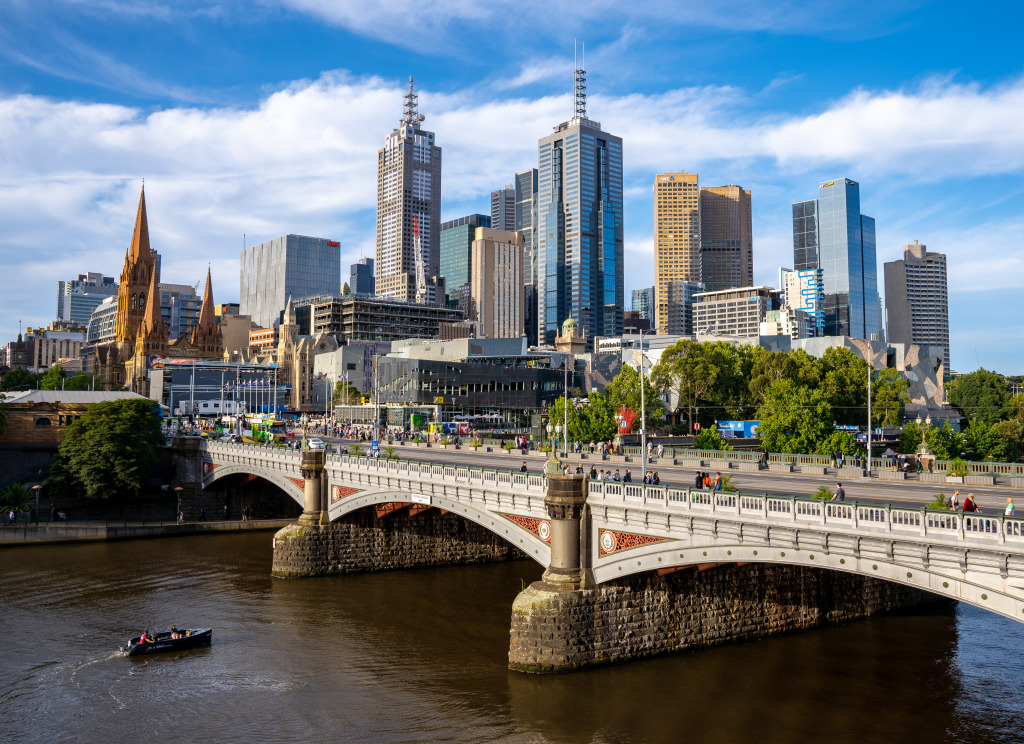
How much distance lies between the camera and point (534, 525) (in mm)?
36594

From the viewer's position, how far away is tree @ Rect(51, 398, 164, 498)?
7600 centimetres

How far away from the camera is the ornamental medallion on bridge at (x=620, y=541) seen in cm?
3155

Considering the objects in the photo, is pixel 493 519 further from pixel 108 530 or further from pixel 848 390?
pixel 848 390

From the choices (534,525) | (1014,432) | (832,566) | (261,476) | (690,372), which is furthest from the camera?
(690,372)

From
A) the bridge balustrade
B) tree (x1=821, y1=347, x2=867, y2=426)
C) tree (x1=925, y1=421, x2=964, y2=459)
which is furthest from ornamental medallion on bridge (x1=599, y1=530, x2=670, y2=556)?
tree (x1=821, y1=347, x2=867, y2=426)

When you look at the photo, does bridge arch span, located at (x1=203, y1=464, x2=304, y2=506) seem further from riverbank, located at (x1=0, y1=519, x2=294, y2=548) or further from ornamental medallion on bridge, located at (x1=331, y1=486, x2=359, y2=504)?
riverbank, located at (x1=0, y1=519, x2=294, y2=548)

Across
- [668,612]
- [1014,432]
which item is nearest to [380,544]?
[668,612]

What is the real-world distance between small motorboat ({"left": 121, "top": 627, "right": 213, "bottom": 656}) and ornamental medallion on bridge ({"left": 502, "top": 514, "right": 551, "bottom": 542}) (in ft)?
50.2

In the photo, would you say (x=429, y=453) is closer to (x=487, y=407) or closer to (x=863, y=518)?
(x=863, y=518)

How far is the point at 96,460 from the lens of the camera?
76.1 meters

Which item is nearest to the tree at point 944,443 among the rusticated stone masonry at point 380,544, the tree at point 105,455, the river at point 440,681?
the river at point 440,681

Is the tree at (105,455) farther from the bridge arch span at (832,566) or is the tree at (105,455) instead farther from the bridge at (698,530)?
the bridge arch span at (832,566)

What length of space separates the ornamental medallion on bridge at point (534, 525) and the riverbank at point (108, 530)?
4239cm

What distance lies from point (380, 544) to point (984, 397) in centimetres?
10621
